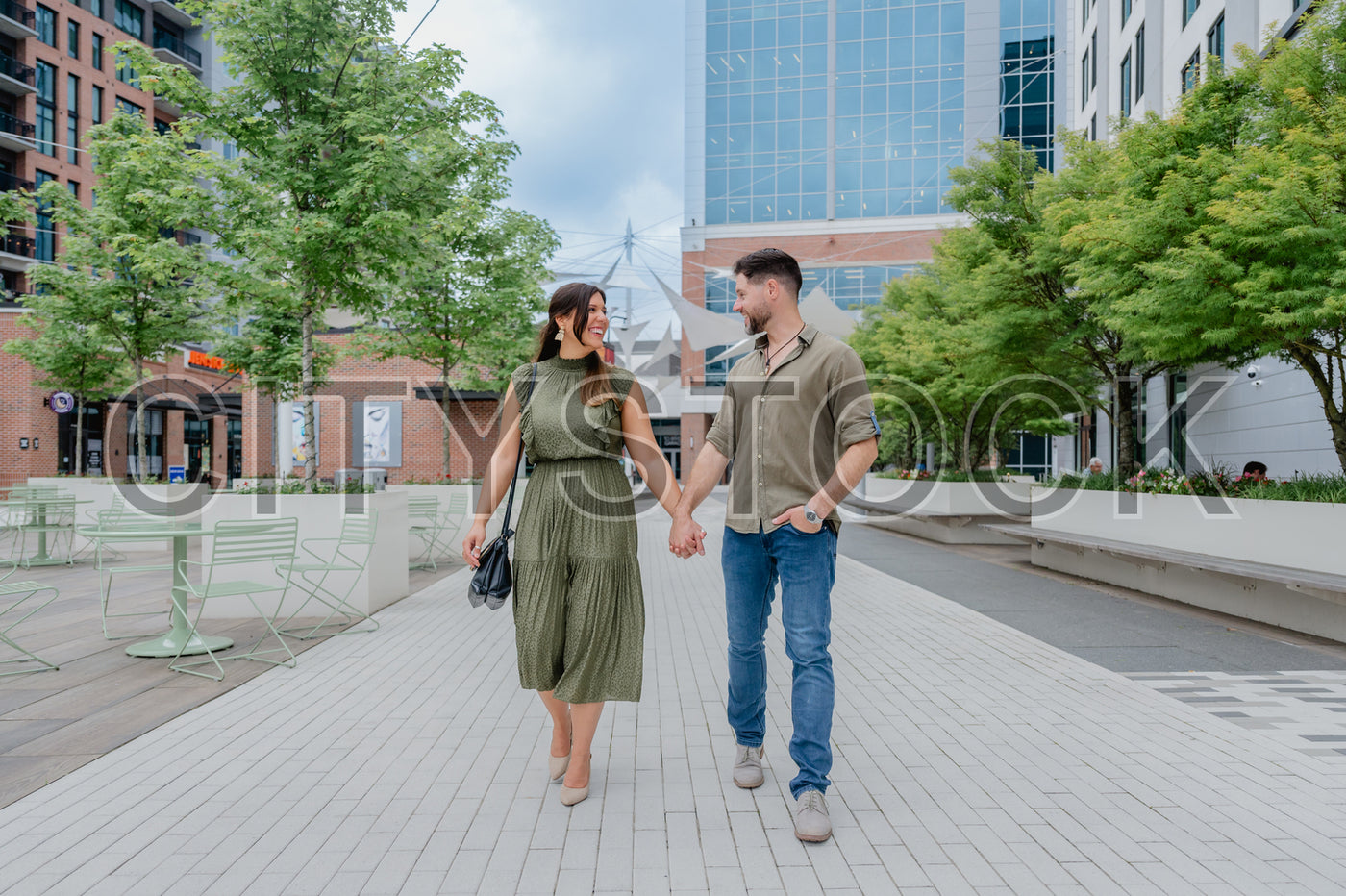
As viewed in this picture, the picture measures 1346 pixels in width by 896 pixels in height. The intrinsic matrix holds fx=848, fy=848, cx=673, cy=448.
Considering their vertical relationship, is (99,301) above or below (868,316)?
below

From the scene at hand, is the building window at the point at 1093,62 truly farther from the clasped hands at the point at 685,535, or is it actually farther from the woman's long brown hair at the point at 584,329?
the clasped hands at the point at 685,535

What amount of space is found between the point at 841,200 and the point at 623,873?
48.5 m

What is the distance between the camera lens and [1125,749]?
4090mm

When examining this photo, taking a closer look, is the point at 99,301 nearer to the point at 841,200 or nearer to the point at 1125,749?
the point at 1125,749

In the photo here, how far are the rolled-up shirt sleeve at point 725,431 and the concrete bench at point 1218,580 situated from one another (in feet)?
18.1

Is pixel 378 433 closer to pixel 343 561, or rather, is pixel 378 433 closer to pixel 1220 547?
pixel 343 561

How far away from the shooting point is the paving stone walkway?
283 cm

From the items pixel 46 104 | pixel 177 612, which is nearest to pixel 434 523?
pixel 177 612

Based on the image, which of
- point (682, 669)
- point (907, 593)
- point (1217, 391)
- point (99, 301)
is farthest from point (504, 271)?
point (1217, 391)

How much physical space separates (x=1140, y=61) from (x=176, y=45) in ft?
148

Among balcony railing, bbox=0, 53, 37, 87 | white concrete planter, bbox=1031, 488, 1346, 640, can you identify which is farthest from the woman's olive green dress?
balcony railing, bbox=0, 53, 37, 87

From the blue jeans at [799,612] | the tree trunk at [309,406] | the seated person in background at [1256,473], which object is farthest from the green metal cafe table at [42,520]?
the seated person in background at [1256,473]

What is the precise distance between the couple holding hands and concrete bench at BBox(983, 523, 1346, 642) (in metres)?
5.37

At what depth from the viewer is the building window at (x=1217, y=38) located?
16.6m
